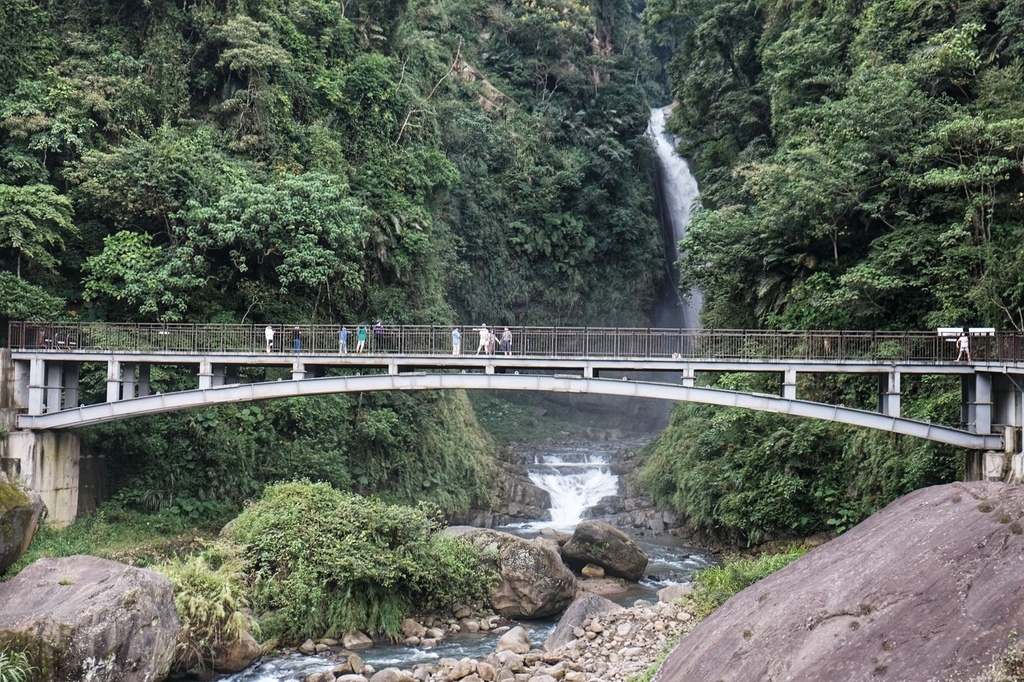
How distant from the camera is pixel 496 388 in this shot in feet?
78.7

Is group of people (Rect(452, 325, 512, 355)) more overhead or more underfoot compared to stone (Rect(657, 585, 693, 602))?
more overhead

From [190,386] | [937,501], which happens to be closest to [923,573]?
[937,501]

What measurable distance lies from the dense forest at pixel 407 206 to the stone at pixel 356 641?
9.48m

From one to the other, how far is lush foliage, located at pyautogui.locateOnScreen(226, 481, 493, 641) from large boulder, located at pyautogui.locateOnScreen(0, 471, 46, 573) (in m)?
4.42

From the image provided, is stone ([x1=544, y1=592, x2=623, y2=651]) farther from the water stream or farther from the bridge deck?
the bridge deck

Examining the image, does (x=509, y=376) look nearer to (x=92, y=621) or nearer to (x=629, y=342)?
(x=629, y=342)

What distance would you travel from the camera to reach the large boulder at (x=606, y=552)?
27.2 metres

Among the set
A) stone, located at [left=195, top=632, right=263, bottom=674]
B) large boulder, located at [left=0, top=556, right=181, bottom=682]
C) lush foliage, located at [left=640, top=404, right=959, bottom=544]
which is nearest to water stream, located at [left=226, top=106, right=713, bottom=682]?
stone, located at [left=195, top=632, right=263, bottom=674]

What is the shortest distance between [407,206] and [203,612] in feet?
68.2

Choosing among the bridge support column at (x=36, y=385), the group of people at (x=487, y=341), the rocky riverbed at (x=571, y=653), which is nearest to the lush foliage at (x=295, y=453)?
the bridge support column at (x=36, y=385)

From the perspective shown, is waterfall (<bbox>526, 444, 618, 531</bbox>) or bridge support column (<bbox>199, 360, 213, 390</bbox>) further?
waterfall (<bbox>526, 444, 618, 531</bbox>)

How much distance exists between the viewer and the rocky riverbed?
60.7 feet

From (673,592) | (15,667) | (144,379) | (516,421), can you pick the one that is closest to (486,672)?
(673,592)

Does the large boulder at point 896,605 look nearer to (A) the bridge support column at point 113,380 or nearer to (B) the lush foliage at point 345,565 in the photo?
(B) the lush foliage at point 345,565
